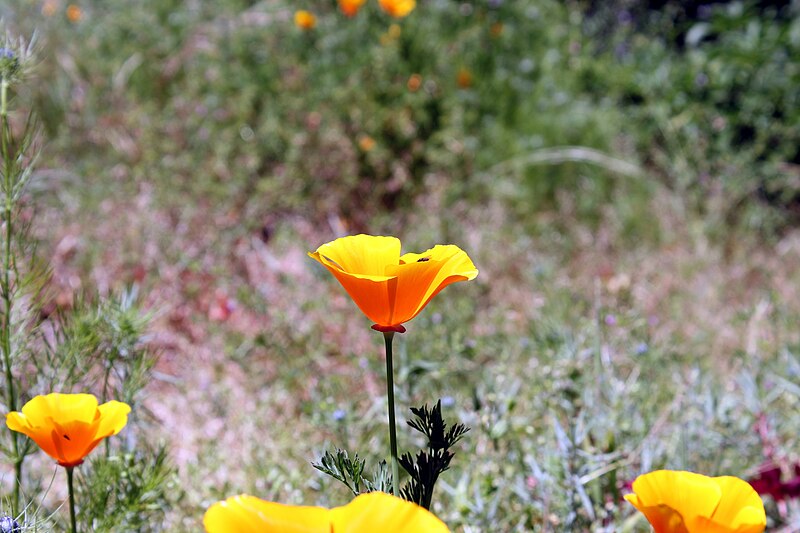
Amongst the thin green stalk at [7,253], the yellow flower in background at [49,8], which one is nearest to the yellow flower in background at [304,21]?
the yellow flower in background at [49,8]

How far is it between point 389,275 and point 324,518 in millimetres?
267

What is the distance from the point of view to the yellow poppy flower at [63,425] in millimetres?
944

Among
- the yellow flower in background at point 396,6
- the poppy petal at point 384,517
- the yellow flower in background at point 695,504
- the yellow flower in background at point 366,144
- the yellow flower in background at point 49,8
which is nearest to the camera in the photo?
the poppy petal at point 384,517

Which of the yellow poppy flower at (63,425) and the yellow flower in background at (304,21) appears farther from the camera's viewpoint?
the yellow flower in background at (304,21)

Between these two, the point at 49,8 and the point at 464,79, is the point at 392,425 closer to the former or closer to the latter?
the point at 464,79

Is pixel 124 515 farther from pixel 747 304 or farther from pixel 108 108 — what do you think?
pixel 108 108

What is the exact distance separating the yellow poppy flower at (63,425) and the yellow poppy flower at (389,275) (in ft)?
1.21

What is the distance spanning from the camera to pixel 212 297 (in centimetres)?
282

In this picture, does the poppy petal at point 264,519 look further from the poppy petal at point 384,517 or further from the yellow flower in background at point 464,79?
the yellow flower in background at point 464,79

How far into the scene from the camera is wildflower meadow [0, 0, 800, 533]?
1.21 metres

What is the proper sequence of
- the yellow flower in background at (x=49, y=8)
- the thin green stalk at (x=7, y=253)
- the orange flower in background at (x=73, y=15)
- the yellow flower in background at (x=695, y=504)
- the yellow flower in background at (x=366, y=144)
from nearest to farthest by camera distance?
the yellow flower in background at (x=695, y=504)
the thin green stalk at (x=7, y=253)
the yellow flower in background at (x=366, y=144)
the orange flower in background at (x=73, y=15)
the yellow flower in background at (x=49, y=8)

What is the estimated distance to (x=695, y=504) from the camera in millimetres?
803

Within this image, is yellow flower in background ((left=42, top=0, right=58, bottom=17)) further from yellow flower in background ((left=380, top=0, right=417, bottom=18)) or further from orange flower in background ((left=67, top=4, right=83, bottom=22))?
yellow flower in background ((left=380, top=0, right=417, bottom=18))

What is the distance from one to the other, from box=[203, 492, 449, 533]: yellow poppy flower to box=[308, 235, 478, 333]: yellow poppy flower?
231 millimetres
